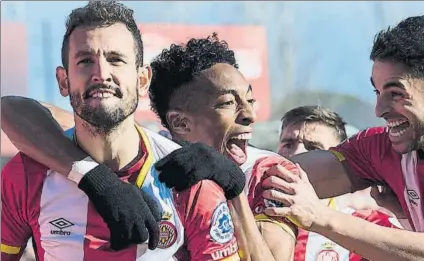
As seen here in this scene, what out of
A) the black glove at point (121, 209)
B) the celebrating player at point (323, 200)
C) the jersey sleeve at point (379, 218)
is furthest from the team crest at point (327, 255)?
the black glove at point (121, 209)

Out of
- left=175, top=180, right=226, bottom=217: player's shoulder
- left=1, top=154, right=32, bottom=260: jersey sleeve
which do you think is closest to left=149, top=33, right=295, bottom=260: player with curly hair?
left=175, top=180, right=226, bottom=217: player's shoulder

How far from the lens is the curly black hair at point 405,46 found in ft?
7.46

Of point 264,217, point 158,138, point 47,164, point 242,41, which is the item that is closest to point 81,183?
point 47,164

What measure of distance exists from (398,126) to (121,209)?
90 cm

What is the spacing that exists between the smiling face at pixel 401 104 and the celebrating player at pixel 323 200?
0.80 feet

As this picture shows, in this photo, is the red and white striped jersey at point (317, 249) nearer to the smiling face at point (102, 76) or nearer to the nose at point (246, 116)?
the nose at point (246, 116)

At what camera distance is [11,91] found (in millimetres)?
4480

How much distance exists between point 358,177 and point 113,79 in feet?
3.03

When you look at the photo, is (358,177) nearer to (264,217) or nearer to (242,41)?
(264,217)

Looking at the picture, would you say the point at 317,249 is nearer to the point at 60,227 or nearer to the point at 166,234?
the point at 166,234

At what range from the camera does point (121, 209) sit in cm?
174

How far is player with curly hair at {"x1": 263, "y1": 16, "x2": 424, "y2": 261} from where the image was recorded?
1.96 m

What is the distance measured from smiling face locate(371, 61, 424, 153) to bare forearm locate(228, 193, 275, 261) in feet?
1.84

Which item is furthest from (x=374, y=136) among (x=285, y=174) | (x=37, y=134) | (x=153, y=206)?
(x=37, y=134)
